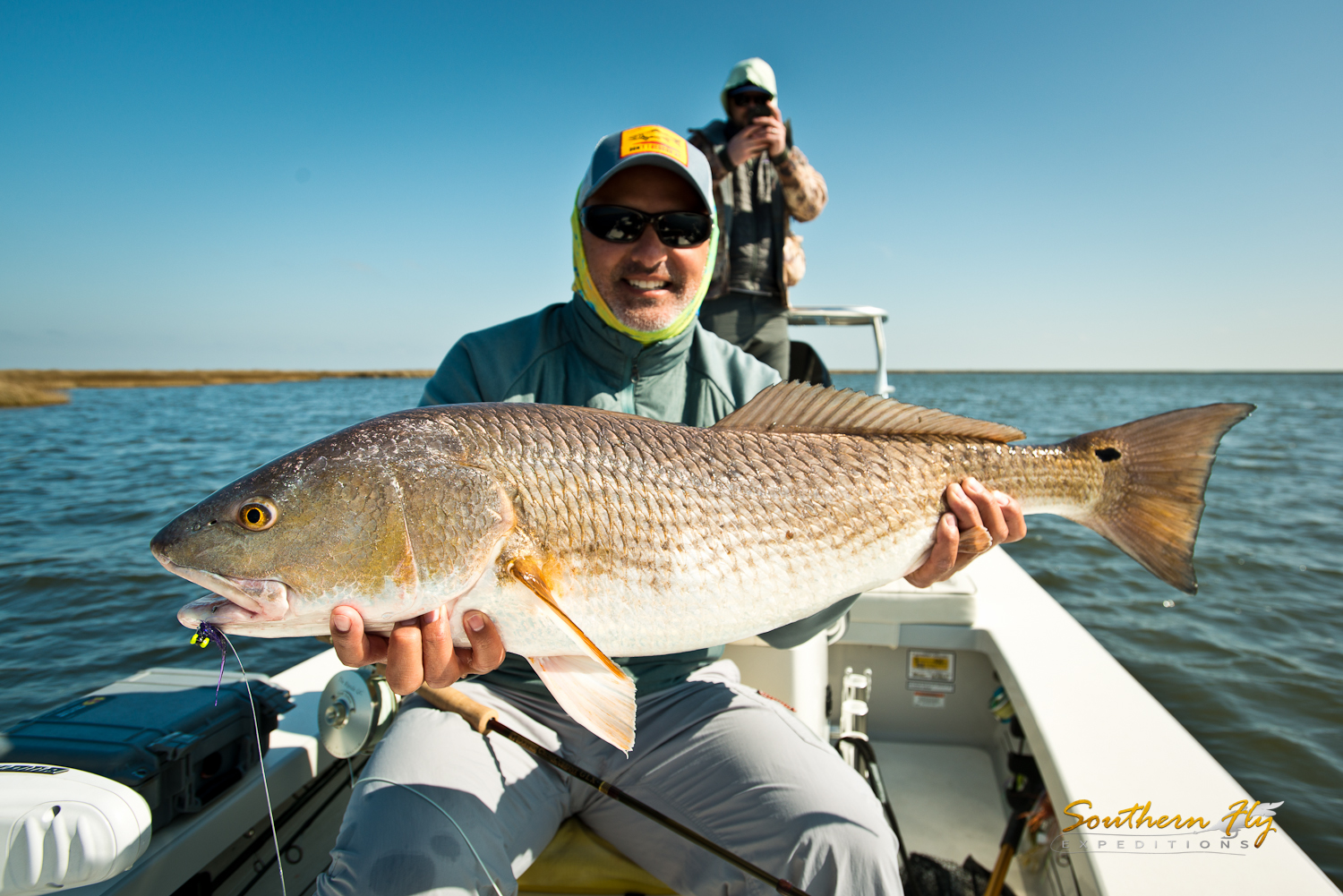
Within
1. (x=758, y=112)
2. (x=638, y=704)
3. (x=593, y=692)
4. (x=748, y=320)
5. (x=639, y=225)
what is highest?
(x=758, y=112)

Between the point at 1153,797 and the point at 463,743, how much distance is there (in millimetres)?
2615

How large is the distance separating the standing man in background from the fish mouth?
4.17 metres

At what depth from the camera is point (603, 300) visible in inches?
121

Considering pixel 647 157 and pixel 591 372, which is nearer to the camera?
pixel 647 157

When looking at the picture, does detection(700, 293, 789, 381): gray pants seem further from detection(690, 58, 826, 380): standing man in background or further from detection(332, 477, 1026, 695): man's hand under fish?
detection(332, 477, 1026, 695): man's hand under fish

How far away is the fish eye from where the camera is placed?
1849mm

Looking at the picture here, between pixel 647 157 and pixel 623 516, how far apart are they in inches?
69.9

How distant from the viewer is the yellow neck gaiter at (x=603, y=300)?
3.05 meters

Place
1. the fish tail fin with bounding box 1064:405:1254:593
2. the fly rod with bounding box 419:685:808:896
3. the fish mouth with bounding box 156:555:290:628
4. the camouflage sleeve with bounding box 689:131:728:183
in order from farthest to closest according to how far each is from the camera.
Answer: the camouflage sleeve with bounding box 689:131:728:183
the fish tail fin with bounding box 1064:405:1254:593
the fly rod with bounding box 419:685:808:896
the fish mouth with bounding box 156:555:290:628

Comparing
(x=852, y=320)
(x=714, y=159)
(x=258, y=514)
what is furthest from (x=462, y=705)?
(x=852, y=320)

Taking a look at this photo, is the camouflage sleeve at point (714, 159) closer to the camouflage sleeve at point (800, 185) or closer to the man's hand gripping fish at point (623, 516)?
the camouflage sleeve at point (800, 185)

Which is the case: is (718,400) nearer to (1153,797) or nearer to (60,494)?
(1153,797)

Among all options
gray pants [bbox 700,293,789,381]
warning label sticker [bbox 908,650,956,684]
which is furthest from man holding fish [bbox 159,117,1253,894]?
gray pants [bbox 700,293,789,381]

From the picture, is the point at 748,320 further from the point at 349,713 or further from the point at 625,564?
the point at 349,713
